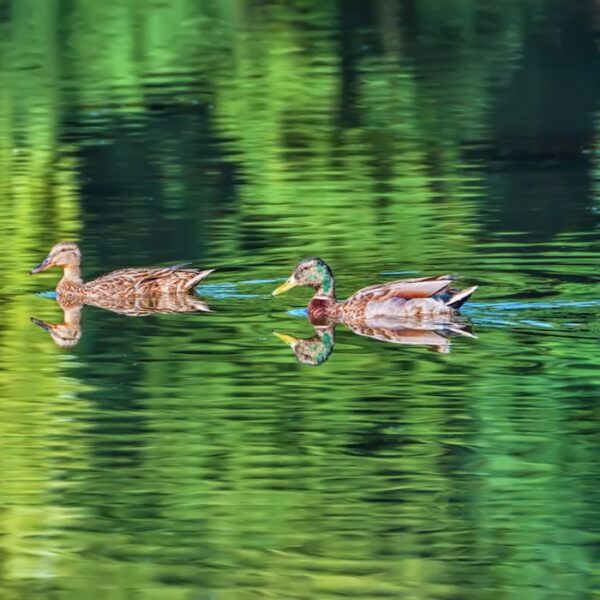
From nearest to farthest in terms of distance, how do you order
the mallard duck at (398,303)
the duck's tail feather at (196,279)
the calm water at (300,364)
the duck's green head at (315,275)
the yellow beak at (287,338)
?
the calm water at (300,364) < the yellow beak at (287,338) < the mallard duck at (398,303) < the duck's green head at (315,275) < the duck's tail feather at (196,279)

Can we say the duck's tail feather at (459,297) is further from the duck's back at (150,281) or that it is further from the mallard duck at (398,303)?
the duck's back at (150,281)

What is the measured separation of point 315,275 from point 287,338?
1.06m

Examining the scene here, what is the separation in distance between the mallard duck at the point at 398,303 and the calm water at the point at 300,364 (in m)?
0.22

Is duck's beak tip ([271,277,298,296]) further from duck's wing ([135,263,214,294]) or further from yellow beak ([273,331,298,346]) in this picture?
yellow beak ([273,331,298,346])

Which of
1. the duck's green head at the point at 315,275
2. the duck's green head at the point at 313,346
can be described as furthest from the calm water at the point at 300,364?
the duck's green head at the point at 315,275

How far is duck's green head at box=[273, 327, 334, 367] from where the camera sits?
12891 mm

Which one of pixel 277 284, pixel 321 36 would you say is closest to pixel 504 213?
pixel 277 284

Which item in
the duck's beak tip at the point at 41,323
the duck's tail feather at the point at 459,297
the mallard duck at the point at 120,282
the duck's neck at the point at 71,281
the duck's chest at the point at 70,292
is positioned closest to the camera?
the duck's tail feather at the point at 459,297

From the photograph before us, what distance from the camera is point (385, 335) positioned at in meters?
13.6

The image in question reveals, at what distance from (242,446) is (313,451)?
38cm

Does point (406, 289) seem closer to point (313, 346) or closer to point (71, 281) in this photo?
point (313, 346)

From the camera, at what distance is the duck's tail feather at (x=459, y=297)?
44.5 ft

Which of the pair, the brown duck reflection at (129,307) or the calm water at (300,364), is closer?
Result: the calm water at (300,364)

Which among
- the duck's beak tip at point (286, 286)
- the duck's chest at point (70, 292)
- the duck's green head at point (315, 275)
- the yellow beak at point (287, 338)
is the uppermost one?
the duck's green head at point (315, 275)
